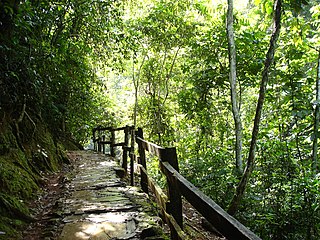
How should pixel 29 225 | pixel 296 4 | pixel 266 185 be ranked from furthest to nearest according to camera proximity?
pixel 266 185 < pixel 296 4 < pixel 29 225

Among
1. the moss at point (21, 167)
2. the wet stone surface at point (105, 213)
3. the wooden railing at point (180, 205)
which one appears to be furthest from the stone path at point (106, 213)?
the moss at point (21, 167)

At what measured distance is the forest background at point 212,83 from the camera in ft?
17.8

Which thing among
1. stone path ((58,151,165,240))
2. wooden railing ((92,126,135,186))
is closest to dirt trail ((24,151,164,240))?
stone path ((58,151,165,240))

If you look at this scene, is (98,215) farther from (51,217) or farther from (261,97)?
(261,97)

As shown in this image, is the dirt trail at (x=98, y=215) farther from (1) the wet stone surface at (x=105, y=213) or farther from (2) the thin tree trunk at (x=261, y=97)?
(2) the thin tree trunk at (x=261, y=97)

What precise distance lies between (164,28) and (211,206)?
11.8 meters

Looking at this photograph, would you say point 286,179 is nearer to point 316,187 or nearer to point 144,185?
point 316,187

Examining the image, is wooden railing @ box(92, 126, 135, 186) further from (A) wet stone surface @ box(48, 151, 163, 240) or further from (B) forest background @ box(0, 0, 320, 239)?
(B) forest background @ box(0, 0, 320, 239)

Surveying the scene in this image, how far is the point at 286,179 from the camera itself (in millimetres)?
5707

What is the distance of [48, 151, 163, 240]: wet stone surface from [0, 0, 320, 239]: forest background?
2.88 feet

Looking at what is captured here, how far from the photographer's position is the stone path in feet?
11.1

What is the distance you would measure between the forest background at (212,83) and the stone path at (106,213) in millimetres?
904

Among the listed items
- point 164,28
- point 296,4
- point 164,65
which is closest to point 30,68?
point 296,4

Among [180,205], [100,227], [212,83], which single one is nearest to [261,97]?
[180,205]
